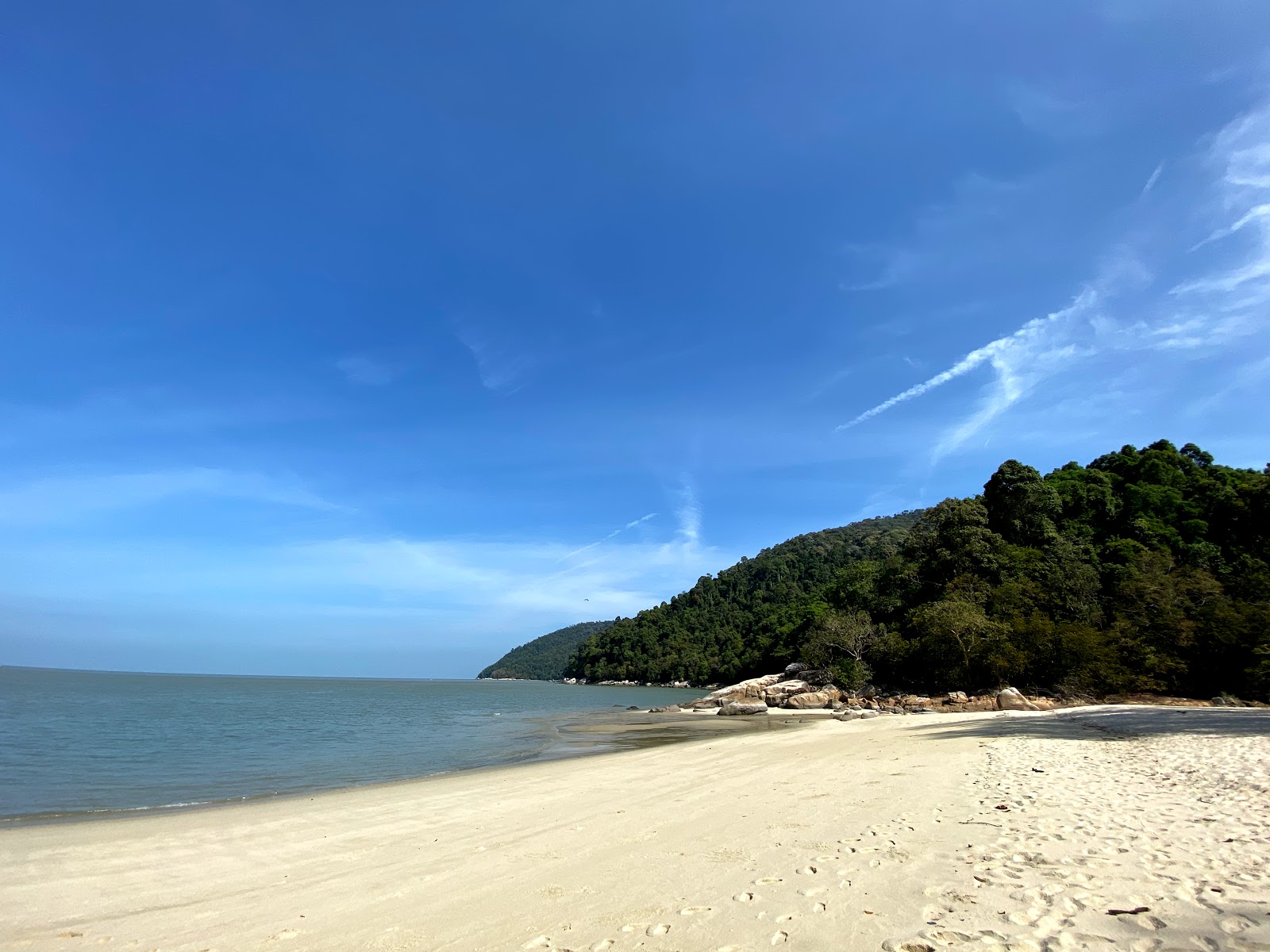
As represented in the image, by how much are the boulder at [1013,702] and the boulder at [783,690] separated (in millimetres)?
22240

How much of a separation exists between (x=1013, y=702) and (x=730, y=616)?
112m

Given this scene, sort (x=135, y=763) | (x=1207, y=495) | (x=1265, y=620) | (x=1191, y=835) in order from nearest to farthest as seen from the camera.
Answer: (x=1191, y=835), (x=135, y=763), (x=1265, y=620), (x=1207, y=495)

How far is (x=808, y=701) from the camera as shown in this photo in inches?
2047

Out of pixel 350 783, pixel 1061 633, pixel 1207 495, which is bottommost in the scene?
pixel 350 783

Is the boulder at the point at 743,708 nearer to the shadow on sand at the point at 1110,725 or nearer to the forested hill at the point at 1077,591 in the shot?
the forested hill at the point at 1077,591

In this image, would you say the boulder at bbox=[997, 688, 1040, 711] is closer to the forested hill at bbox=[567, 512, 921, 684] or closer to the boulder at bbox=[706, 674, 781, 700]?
the boulder at bbox=[706, 674, 781, 700]

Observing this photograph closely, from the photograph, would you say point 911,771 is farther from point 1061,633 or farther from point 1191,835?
point 1061,633

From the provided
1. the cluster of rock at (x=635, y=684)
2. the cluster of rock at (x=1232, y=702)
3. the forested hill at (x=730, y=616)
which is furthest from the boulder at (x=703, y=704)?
the cluster of rock at (x=635, y=684)

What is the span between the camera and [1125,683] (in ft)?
124

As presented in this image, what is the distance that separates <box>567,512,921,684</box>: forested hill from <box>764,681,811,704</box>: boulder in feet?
120

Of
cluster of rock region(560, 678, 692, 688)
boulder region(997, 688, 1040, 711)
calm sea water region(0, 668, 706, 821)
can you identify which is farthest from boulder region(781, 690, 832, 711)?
cluster of rock region(560, 678, 692, 688)

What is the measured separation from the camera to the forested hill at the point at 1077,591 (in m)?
37.6

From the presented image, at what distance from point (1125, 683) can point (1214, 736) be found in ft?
85.0

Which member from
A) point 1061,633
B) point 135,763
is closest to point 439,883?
point 135,763
